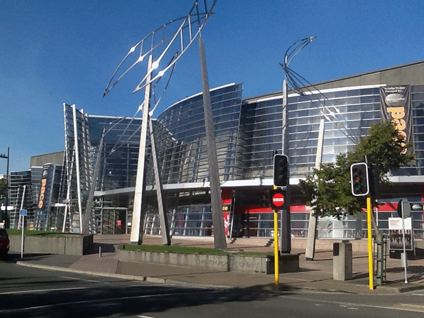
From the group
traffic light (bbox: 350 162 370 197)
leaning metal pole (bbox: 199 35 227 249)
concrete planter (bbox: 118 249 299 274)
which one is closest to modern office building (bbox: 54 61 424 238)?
leaning metal pole (bbox: 199 35 227 249)

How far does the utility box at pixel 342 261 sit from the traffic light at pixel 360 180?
3504 mm

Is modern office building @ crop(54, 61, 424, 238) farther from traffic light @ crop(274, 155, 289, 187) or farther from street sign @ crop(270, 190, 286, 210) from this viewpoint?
street sign @ crop(270, 190, 286, 210)

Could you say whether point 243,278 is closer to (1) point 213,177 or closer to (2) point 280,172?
(2) point 280,172

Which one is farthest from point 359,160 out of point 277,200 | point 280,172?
point 277,200

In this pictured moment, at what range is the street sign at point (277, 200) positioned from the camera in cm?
1684

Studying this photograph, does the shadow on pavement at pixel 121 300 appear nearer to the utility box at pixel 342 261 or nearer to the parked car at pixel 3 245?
the utility box at pixel 342 261

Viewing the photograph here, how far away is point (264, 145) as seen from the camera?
177ft

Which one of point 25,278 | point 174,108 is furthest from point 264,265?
point 174,108

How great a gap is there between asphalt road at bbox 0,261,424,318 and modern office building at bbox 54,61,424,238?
27.8 metres

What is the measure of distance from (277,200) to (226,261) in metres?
6.99

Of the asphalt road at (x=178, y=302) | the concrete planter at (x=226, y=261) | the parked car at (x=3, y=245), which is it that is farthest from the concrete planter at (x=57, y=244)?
the asphalt road at (x=178, y=302)

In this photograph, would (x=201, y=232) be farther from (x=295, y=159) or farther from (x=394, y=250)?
(x=394, y=250)

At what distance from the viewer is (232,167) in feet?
176

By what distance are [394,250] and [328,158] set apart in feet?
63.9
